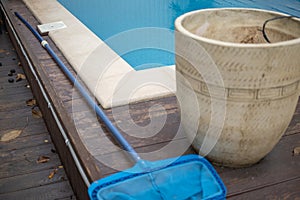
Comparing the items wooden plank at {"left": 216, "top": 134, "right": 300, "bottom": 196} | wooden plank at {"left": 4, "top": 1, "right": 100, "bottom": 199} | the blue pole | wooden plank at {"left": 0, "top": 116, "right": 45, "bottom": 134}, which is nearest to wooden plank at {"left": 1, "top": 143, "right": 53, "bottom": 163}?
wooden plank at {"left": 4, "top": 1, "right": 100, "bottom": 199}

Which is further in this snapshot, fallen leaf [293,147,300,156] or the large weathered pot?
fallen leaf [293,147,300,156]

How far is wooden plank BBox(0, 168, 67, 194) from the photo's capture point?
7.25ft

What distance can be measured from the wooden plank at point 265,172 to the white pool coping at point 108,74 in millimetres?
735

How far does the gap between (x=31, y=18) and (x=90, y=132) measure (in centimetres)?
257

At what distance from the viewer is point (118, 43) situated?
4629 mm

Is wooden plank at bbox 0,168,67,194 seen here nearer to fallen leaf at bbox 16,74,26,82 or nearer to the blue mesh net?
the blue mesh net

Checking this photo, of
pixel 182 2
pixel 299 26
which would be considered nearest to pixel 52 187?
pixel 299 26

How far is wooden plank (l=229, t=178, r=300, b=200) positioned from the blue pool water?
9.00 ft

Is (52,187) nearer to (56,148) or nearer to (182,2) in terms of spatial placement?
(56,148)

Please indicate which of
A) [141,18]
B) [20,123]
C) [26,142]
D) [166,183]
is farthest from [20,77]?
[166,183]

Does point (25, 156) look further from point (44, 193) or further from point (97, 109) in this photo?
point (97, 109)

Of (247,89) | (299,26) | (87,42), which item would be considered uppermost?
(299,26)

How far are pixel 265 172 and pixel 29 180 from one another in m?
1.47

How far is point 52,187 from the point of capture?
2.23 m
